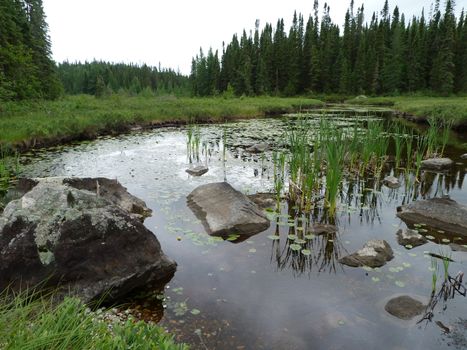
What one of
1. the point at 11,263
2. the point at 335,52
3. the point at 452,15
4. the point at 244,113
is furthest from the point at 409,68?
the point at 11,263

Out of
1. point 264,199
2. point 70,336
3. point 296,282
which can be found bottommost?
point 296,282

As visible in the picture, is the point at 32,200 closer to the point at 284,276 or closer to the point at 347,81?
the point at 284,276

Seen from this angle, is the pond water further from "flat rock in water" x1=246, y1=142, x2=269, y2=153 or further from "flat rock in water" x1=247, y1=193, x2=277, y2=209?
"flat rock in water" x1=246, y1=142, x2=269, y2=153

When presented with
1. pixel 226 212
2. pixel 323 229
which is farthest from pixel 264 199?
pixel 323 229

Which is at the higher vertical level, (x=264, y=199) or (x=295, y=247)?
(x=264, y=199)

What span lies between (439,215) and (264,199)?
11.4 feet

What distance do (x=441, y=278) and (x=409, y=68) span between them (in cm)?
5473

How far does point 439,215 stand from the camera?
6328 millimetres

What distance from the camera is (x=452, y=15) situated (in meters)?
46.7

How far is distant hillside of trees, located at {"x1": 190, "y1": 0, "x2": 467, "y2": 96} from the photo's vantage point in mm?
46875

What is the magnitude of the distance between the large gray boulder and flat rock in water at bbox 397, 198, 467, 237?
4872 mm

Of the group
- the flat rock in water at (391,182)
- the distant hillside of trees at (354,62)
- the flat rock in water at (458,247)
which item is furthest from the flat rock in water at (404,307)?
the distant hillside of trees at (354,62)

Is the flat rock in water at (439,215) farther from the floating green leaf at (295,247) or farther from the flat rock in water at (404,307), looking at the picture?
the flat rock in water at (404,307)

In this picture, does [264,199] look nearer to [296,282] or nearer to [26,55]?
[296,282]
